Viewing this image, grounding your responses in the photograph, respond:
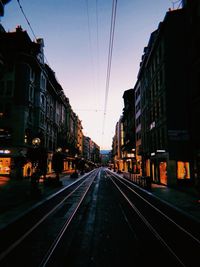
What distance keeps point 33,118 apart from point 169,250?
35.7m

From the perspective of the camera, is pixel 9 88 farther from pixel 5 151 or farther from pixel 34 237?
pixel 34 237

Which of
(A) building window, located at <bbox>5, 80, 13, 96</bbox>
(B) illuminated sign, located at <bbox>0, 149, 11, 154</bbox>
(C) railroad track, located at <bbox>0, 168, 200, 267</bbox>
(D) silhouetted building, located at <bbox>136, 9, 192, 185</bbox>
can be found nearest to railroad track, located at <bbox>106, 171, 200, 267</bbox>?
(C) railroad track, located at <bbox>0, 168, 200, 267</bbox>

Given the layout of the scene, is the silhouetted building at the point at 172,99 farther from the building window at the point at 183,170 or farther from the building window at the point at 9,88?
the building window at the point at 9,88

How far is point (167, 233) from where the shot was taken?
8219 millimetres

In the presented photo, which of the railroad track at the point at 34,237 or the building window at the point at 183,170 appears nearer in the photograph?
the railroad track at the point at 34,237

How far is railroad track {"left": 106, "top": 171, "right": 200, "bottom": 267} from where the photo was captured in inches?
243

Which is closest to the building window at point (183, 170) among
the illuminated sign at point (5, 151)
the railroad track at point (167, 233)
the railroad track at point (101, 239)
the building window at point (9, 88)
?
the railroad track at point (167, 233)

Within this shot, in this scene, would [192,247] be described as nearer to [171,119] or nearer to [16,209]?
[16,209]

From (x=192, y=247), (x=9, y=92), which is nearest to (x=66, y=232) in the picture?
(x=192, y=247)

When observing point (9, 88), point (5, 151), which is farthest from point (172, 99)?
point (5, 151)

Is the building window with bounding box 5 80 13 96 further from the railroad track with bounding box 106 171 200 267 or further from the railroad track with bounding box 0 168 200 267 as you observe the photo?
the railroad track with bounding box 106 171 200 267

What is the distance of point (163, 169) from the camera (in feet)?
92.4

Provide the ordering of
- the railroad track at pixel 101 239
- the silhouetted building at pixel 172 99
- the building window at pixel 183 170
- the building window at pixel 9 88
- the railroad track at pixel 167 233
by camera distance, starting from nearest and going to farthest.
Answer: the railroad track at pixel 101 239
the railroad track at pixel 167 233
the building window at pixel 183 170
the silhouetted building at pixel 172 99
the building window at pixel 9 88

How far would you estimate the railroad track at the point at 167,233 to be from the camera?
6172mm
